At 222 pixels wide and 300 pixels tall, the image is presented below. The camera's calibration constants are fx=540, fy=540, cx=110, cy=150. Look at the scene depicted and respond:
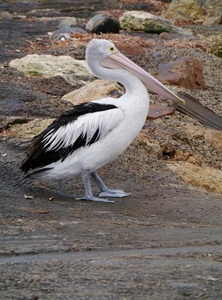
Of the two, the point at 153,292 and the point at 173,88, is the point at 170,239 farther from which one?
the point at 173,88

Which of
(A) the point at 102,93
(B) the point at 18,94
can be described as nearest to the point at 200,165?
(A) the point at 102,93

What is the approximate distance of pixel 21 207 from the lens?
400cm

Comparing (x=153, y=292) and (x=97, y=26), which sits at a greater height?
(x=153, y=292)

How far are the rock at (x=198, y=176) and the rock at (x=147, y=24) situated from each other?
10.4 m

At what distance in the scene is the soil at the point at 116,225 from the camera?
99.9 inches

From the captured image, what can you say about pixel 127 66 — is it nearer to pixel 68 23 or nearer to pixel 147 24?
pixel 147 24

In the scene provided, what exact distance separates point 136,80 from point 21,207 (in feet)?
4.98

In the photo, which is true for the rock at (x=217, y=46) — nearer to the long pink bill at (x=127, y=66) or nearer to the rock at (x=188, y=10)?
the rock at (x=188, y=10)

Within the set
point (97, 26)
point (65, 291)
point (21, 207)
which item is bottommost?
point (97, 26)

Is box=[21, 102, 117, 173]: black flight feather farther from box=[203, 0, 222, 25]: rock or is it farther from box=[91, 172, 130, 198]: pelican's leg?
box=[203, 0, 222, 25]: rock

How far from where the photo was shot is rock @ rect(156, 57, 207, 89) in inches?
384

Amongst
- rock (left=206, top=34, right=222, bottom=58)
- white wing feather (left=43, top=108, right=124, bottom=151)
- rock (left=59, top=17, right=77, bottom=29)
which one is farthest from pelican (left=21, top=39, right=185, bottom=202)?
rock (left=59, top=17, right=77, bottom=29)

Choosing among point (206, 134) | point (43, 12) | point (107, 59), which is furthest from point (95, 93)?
point (43, 12)

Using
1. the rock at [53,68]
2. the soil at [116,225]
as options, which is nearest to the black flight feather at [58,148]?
the soil at [116,225]
